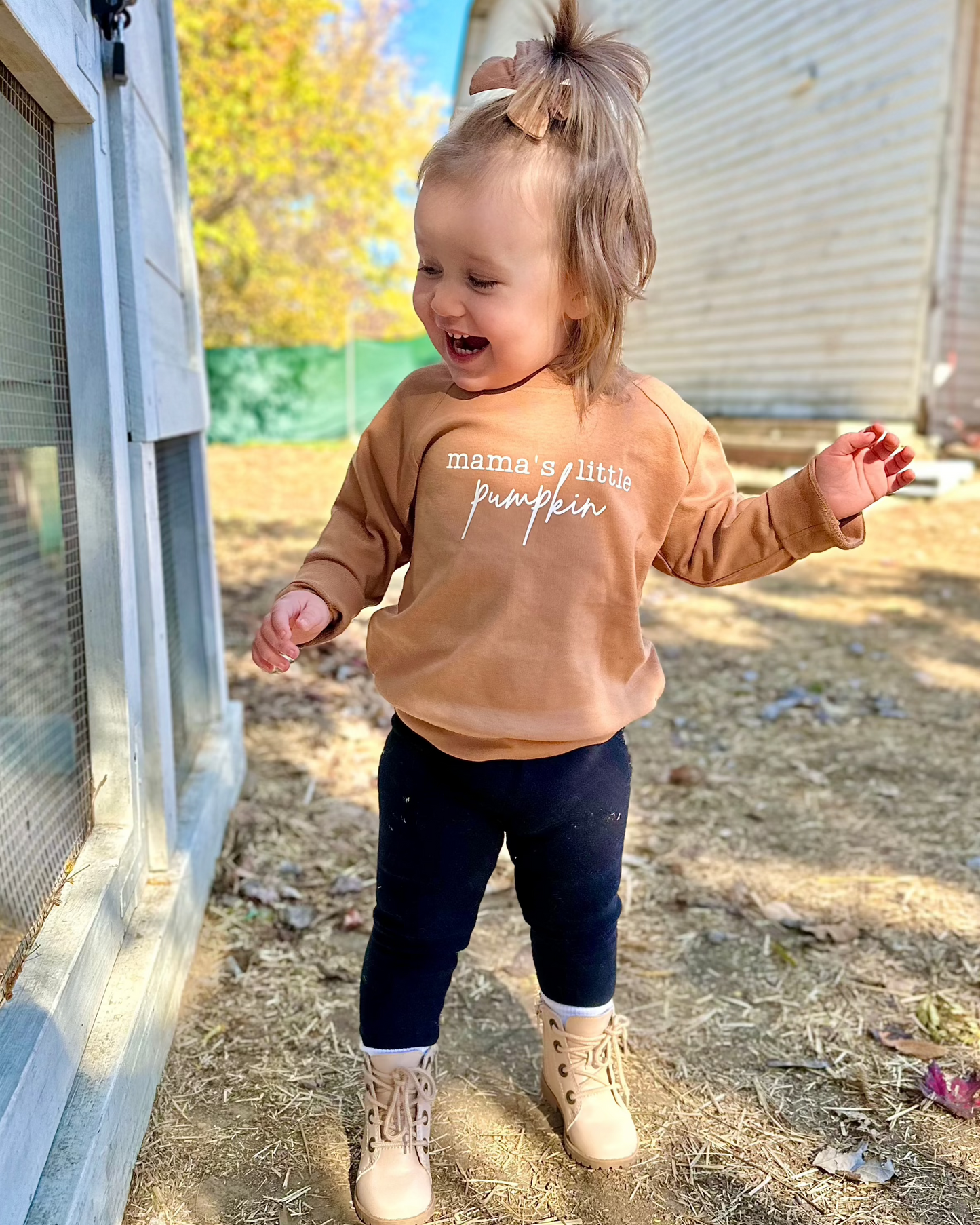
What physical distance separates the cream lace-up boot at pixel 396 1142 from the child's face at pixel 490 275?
3.76 feet

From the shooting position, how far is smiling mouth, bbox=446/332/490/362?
1560mm

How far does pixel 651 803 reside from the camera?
11.5ft

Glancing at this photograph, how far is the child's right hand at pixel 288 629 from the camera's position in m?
1.61

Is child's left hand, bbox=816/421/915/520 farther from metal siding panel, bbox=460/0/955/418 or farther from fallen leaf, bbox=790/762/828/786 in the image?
metal siding panel, bbox=460/0/955/418

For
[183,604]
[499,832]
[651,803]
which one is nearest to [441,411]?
[499,832]

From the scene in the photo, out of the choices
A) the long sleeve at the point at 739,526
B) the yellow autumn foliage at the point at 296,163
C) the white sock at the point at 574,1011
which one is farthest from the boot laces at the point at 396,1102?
the yellow autumn foliage at the point at 296,163

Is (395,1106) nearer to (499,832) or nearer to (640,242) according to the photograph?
(499,832)

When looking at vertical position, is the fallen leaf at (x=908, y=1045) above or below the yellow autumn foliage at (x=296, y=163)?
below

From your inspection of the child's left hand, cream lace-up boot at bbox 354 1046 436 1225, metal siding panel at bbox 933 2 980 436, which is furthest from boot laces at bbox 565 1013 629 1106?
metal siding panel at bbox 933 2 980 436

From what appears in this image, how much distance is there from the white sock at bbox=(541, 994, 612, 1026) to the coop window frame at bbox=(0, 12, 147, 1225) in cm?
80

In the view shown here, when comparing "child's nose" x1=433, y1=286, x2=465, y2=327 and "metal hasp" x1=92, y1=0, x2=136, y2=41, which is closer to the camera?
"child's nose" x1=433, y1=286, x2=465, y2=327

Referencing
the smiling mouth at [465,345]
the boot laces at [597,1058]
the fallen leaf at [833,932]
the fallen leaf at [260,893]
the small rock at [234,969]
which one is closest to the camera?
the smiling mouth at [465,345]

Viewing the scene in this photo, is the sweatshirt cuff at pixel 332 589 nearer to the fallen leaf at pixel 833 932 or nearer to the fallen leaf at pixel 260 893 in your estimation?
the fallen leaf at pixel 260 893

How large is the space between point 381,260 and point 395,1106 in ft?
80.3
